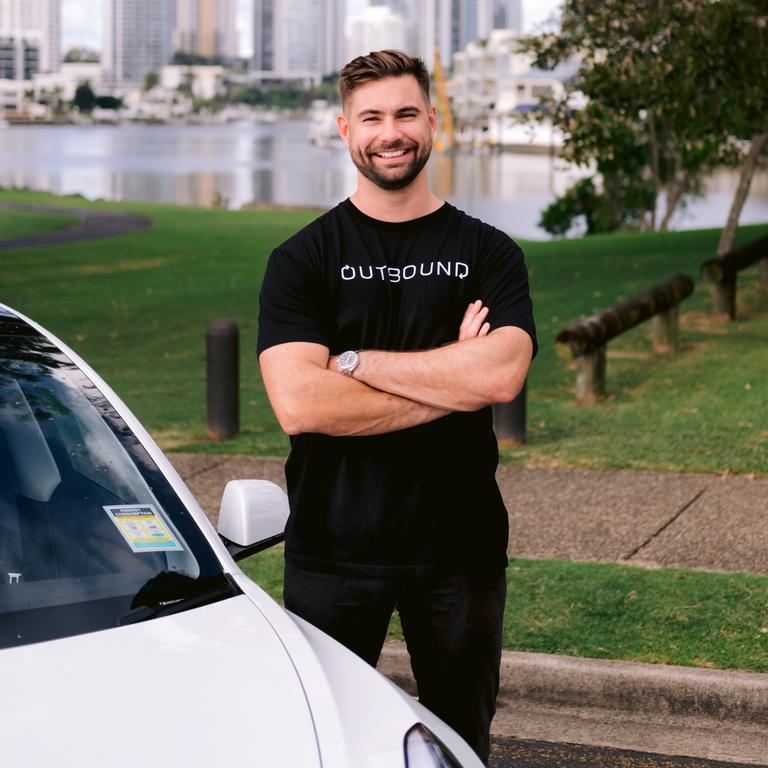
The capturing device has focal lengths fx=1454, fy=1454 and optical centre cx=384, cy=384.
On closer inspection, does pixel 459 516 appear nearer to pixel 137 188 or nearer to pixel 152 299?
pixel 152 299

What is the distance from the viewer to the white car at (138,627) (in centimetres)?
252

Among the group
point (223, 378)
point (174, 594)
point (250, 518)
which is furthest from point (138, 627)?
point (223, 378)

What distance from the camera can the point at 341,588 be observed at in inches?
132

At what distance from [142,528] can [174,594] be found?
0.82ft

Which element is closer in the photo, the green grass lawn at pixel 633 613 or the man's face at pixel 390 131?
the man's face at pixel 390 131

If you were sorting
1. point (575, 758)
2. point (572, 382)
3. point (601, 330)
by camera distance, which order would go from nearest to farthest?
point (575, 758), point (601, 330), point (572, 382)

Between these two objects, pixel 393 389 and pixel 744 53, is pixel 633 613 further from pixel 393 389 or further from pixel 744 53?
pixel 744 53

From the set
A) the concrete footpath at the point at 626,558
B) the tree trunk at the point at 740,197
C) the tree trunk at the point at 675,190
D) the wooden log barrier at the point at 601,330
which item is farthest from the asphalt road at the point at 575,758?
the tree trunk at the point at 675,190

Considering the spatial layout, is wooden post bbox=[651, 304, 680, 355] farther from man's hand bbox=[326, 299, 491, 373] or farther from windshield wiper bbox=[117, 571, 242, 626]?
windshield wiper bbox=[117, 571, 242, 626]

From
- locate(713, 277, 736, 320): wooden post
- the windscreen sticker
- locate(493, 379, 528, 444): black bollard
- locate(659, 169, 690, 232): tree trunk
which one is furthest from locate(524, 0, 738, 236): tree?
locate(659, 169, 690, 232): tree trunk

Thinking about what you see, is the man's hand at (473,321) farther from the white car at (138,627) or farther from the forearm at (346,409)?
the white car at (138,627)

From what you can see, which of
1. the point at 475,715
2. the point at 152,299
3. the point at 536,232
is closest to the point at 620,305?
the point at 475,715

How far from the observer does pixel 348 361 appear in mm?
3342

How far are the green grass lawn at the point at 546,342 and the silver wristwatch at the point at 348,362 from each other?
230 inches
